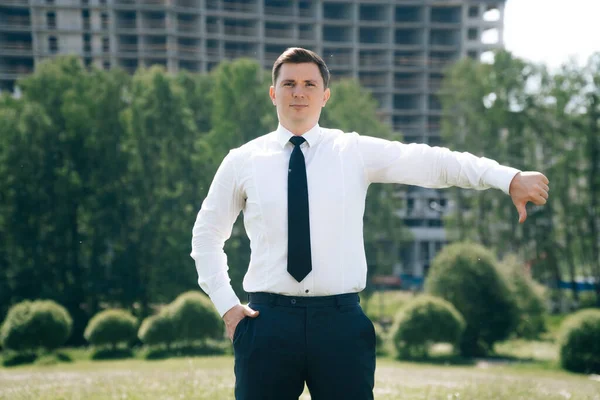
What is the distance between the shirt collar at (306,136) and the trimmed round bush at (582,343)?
64.5 ft

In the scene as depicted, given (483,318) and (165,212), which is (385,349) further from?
(165,212)

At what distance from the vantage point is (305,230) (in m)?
3.95

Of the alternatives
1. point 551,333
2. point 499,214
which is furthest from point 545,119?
point 551,333

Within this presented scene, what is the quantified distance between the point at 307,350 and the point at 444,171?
1210 mm

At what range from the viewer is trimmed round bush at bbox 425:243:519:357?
2581 centimetres

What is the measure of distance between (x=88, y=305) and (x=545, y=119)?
28.0 m

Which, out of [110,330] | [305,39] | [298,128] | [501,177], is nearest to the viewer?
[501,177]

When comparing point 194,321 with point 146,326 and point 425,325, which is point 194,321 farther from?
point 425,325

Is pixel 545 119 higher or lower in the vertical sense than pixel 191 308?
higher

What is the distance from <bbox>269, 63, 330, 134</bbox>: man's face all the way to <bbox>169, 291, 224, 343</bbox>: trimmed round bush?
69.4 feet

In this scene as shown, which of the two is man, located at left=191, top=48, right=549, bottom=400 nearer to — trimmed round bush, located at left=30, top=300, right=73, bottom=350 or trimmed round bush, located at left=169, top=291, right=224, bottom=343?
trimmed round bush, located at left=169, top=291, right=224, bottom=343

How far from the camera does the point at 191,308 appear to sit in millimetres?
25016

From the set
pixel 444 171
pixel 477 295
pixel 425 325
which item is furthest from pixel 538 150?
pixel 444 171

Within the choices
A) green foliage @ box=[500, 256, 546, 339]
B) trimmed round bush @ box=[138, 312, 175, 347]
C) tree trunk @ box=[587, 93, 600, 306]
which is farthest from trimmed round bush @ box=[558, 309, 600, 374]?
tree trunk @ box=[587, 93, 600, 306]
